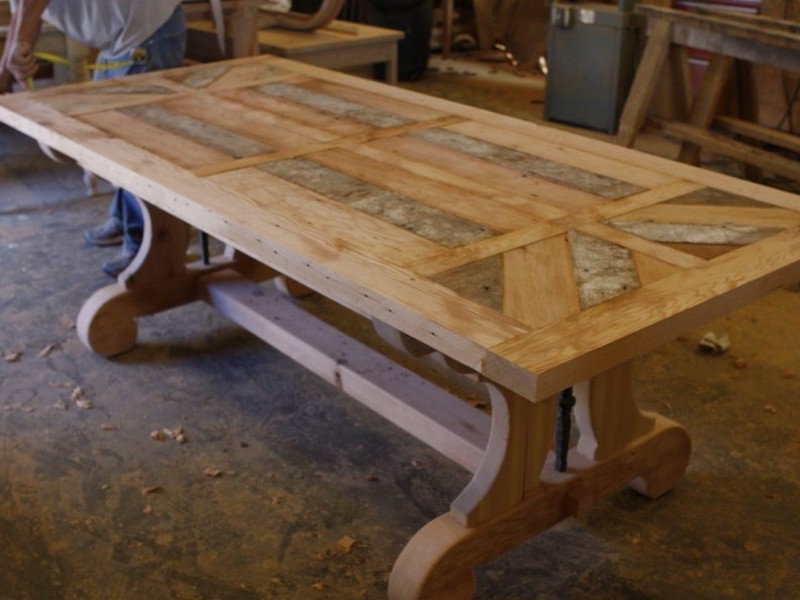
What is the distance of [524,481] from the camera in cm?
201

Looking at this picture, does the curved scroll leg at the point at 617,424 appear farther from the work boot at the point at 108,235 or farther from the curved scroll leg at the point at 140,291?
the work boot at the point at 108,235

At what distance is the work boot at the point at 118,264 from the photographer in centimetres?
350

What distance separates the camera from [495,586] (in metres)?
2.11

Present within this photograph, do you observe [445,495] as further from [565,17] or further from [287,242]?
[565,17]

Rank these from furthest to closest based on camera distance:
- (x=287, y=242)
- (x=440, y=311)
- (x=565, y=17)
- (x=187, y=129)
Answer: (x=565, y=17), (x=187, y=129), (x=287, y=242), (x=440, y=311)

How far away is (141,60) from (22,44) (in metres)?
0.49

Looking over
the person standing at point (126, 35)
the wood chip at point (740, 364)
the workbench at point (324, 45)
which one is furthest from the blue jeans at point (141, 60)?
the wood chip at point (740, 364)

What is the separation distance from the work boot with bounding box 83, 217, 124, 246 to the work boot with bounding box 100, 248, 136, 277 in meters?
0.26

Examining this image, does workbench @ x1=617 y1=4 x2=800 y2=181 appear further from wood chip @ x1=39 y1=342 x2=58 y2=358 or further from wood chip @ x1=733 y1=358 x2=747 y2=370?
wood chip @ x1=39 y1=342 x2=58 y2=358

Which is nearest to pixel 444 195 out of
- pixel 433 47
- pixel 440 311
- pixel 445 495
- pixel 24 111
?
pixel 440 311

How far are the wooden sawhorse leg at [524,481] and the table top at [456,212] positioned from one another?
0.30m

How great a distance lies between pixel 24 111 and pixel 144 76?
0.53 meters

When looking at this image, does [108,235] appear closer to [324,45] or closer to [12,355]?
[12,355]

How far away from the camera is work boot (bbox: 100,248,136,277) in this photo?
11.5 feet
